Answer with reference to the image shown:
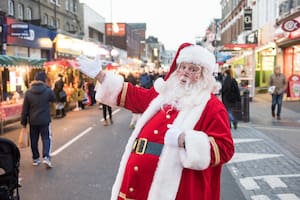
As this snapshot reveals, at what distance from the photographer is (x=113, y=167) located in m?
7.67

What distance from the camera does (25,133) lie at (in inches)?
306

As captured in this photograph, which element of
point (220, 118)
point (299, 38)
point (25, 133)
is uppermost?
point (299, 38)

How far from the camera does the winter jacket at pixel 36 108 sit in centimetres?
768

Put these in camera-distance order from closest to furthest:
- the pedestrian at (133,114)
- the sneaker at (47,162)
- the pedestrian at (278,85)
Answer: the sneaker at (47,162) < the pedestrian at (133,114) < the pedestrian at (278,85)

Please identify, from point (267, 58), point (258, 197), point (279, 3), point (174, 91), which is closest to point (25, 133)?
point (258, 197)

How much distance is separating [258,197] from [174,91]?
3.23 meters

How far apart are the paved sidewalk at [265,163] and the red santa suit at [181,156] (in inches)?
121

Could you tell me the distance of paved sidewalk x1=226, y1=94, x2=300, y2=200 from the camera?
19.9ft

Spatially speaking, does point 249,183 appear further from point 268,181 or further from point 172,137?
point 172,137

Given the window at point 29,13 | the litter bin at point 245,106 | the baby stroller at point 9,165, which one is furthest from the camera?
the window at point 29,13

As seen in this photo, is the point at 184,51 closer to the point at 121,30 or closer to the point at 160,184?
the point at 160,184

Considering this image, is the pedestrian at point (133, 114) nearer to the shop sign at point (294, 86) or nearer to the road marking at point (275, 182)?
the road marking at point (275, 182)

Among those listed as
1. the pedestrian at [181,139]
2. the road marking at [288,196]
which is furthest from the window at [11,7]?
the pedestrian at [181,139]

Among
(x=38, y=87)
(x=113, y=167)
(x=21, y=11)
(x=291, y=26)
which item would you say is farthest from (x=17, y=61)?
Answer: (x=291, y=26)
